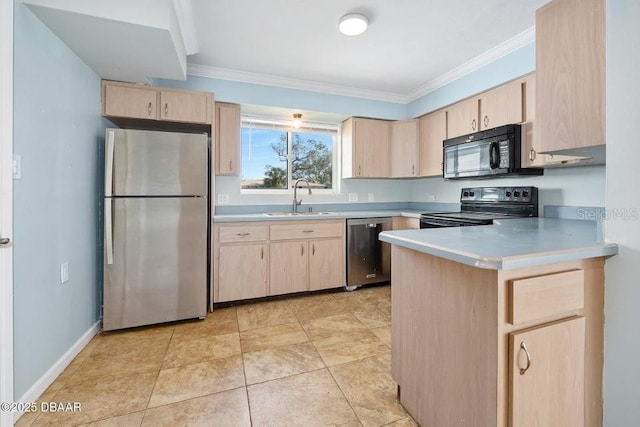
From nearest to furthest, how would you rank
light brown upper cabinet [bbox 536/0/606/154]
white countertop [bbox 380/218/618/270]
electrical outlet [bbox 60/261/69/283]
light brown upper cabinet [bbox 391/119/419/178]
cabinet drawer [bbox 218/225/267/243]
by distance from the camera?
white countertop [bbox 380/218/618/270], light brown upper cabinet [bbox 536/0/606/154], electrical outlet [bbox 60/261/69/283], cabinet drawer [bbox 218/225/267/243], light brown upper cabinet [bbox 391/119/419/178]

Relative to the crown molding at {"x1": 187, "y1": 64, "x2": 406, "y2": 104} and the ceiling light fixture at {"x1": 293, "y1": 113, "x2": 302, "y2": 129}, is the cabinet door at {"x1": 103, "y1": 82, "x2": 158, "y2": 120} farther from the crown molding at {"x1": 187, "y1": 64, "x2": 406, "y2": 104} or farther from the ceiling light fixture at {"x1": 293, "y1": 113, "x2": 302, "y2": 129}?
the ceiling light fixture at {"x1": 293, "y1": 113, "x2": 302, "y2": 129}

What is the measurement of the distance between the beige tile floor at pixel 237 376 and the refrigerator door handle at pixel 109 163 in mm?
1179

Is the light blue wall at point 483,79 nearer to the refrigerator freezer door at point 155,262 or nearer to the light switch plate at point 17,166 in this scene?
the refrigerator freezer door at point 155,262

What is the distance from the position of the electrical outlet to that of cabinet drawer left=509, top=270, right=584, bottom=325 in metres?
2.48

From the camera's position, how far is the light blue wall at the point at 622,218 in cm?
105

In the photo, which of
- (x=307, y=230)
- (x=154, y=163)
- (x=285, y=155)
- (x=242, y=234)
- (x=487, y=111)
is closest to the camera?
(x=154, y=163)

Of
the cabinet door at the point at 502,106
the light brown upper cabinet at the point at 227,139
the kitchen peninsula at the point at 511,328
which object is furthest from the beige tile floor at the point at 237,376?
the cabinet door at the point at 502,106

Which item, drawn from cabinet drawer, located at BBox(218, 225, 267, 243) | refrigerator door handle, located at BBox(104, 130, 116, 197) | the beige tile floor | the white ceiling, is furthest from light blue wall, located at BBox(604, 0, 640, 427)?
refrigerator door handle, located at BBox(104, 130, 116, 197)

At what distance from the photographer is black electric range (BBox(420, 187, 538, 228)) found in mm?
2562

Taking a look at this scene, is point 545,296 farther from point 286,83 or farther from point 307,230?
point 286,83

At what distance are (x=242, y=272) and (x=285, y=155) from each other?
5.35 feet

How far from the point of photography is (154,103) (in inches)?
101

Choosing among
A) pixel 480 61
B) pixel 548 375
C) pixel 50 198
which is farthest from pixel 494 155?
pixel 50 198

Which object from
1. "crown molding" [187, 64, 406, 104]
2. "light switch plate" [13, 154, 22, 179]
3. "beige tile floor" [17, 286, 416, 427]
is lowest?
"beige tile floor" [17, 286, 416, 427]
